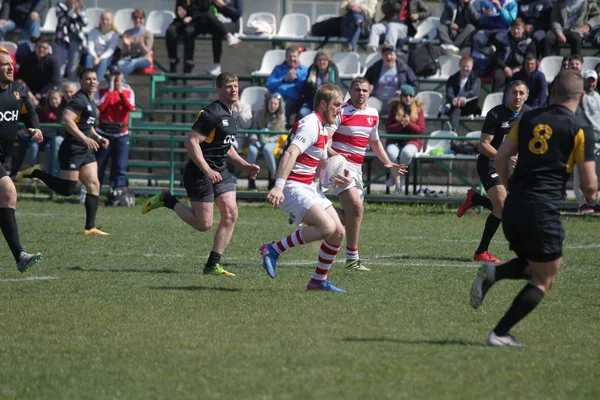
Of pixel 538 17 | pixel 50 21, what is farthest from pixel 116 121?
pixel 538 17

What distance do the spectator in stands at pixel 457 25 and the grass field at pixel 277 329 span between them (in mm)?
8829

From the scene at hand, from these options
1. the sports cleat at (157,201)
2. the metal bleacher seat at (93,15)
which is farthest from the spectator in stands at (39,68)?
the sports cleat at (157,201)

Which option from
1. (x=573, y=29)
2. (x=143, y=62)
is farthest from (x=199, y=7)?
(x=573, y=29)

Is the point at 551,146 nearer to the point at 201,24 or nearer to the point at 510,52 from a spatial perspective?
the point at 510,52

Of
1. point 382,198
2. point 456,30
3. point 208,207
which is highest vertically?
point 456,30

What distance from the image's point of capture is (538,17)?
64.4 feet

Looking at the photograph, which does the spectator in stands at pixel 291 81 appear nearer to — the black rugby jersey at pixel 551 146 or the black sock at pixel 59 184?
the black sock at pixel 59 184

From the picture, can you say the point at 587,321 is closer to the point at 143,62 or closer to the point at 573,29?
the point at 573,29

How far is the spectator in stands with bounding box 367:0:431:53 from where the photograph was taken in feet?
67.6

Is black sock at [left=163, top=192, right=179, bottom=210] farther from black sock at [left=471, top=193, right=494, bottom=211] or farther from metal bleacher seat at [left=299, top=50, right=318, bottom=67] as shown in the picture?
metal bleacher seat at [left=299, top=50, right=318, bottom=67]

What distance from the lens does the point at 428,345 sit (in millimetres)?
6422

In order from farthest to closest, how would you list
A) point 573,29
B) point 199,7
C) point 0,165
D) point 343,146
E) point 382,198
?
1. point 199,7
2. point 573,29
3. point 382,198
4. point 343,146
5. point 0,165

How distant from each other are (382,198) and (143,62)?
6.55 metres

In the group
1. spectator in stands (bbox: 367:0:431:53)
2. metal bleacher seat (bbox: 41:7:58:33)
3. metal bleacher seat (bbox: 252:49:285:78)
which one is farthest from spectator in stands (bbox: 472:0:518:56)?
metal bleacher seat (bbox: 41:7:58:33)
